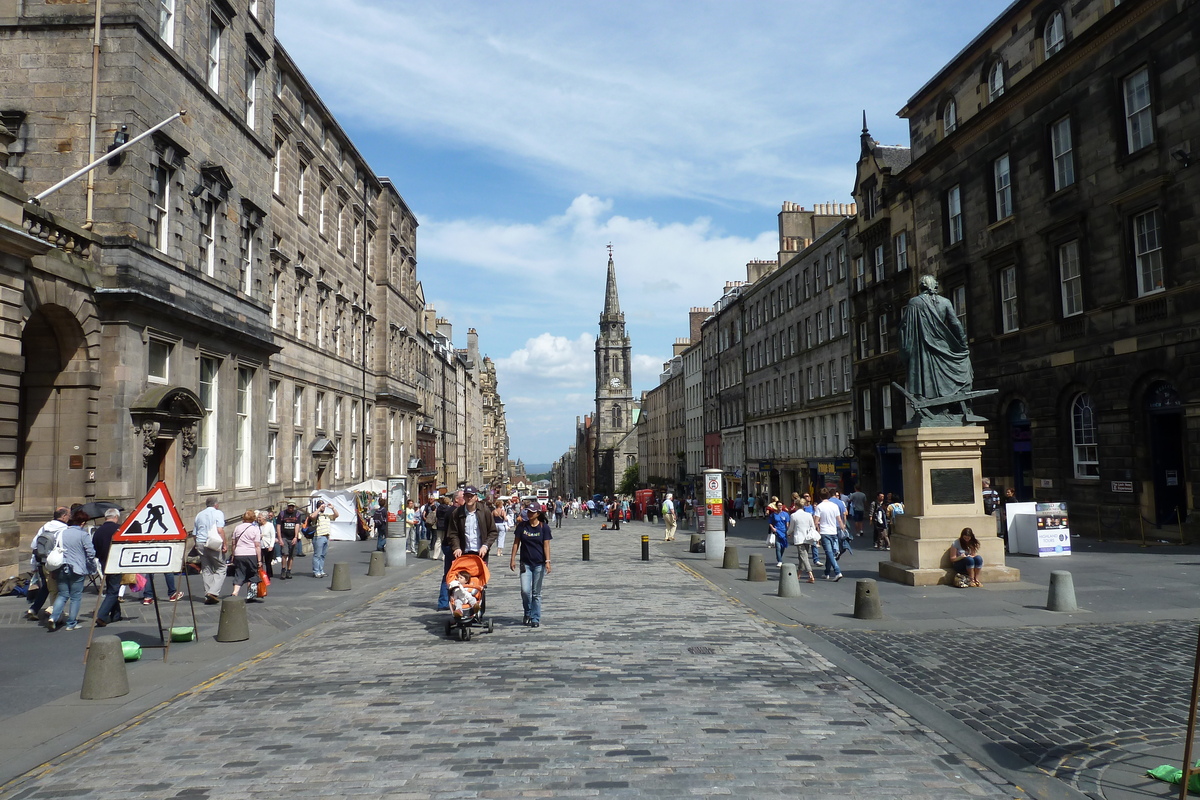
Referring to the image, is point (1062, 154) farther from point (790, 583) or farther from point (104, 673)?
point (104, 673)

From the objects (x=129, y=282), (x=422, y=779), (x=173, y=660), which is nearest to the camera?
(x=422, y=779)

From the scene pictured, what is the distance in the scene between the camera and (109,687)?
866 cm

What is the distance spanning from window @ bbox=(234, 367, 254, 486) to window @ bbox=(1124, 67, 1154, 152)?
86.1 feet

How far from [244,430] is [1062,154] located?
2643 centimetres

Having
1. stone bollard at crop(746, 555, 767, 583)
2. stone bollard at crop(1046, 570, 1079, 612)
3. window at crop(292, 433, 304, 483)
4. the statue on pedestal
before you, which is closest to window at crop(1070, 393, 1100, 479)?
the statue on pedestal

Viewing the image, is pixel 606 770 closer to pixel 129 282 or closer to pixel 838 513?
pixel 838 513

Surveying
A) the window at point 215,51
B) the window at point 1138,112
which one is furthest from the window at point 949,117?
the window at point 215,51

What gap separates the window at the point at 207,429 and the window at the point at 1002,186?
83.2 ft

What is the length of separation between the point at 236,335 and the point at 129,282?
19.6 ft

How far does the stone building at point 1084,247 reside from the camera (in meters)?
21.2

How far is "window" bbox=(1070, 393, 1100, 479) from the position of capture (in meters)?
24.9

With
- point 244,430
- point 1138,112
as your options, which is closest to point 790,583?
point 1138,112

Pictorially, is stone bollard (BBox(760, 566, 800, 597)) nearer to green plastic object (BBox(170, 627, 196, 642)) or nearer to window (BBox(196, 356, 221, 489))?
green plastic object (BBox(170, 627, 196, 642))

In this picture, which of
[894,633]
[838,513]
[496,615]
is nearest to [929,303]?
A: [838,513]
